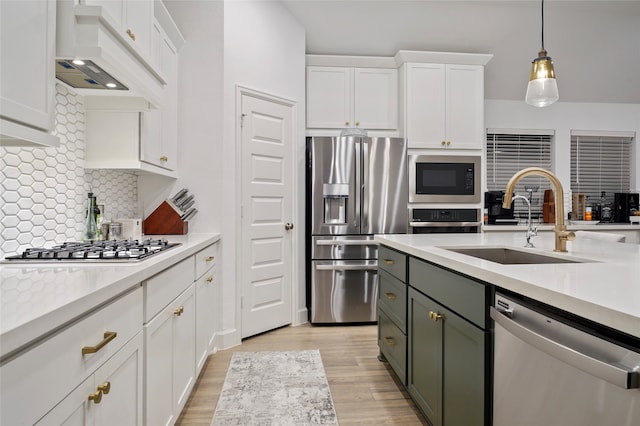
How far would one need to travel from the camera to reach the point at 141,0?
1966 millimetres

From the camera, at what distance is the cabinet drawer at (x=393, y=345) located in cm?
205

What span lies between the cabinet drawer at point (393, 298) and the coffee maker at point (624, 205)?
150 inches

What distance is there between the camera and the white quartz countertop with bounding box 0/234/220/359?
0.67 meters

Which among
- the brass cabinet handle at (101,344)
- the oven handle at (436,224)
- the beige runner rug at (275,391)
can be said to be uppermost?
the oven handle at (436,224)

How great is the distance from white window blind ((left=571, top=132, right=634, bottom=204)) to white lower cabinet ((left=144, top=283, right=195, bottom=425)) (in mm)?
5008

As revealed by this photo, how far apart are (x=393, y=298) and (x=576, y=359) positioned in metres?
1.48

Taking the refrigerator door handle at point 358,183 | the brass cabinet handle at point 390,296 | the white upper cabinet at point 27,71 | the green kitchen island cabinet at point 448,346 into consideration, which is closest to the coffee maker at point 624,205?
the refrigerator door handle at point 358,183

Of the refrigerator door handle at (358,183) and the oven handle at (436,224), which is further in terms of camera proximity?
the oven handle at (436,224)

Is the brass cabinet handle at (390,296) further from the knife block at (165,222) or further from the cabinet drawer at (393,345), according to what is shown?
the knife block at (165,222)

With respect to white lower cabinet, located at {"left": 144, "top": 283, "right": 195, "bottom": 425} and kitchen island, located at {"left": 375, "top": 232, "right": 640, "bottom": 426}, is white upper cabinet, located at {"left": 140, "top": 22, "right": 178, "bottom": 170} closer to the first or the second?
white lower cabinet, located at {"left": 144, "top": 283, "right": 195, "bottom": 425}

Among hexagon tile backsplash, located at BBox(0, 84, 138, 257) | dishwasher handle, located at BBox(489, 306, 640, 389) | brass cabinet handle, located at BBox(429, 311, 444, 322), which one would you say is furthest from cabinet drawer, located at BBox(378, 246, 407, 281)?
hexagon tile backsplash, located at BBox(0, 84, 138, 257)

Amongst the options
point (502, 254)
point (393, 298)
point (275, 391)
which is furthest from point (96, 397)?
point (502, 254)

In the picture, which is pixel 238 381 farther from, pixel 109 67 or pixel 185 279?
pixel 109 67

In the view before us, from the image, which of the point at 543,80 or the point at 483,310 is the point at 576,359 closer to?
the point at 483,310
